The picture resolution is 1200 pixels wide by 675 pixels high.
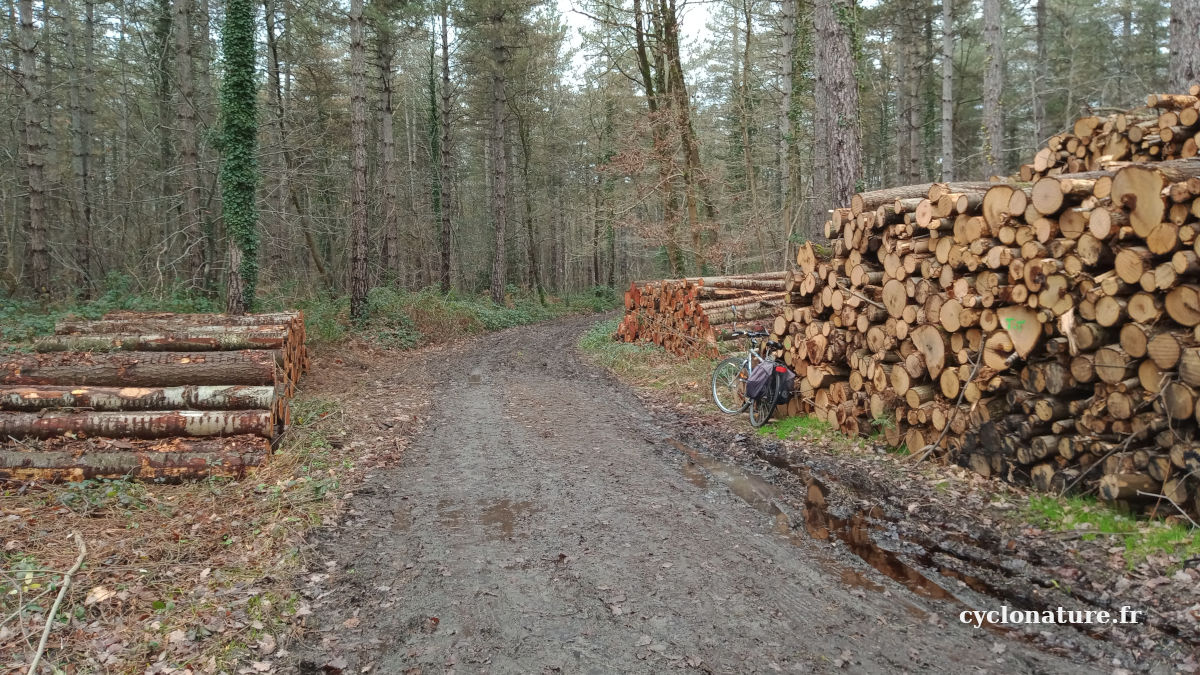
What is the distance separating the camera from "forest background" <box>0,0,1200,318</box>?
13656 mm

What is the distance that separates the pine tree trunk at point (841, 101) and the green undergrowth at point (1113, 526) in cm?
600

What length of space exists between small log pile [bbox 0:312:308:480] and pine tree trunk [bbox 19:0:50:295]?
8831 millimetres

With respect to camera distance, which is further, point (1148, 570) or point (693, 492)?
point (693, 492)

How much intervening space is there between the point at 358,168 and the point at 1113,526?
16169 millimetres

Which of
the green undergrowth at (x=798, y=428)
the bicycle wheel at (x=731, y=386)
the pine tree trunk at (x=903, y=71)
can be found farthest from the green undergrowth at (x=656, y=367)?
the pine tree trunk at (x=903, y=71)

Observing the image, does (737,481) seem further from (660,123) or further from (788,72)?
(788,72)

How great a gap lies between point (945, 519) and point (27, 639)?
592 centimetres

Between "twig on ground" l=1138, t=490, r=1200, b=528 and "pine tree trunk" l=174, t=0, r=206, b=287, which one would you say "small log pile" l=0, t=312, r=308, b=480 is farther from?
"pine tree trunk" l=174, t=0, r=206, b=287

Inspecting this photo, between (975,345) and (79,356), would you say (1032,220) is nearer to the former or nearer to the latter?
(975,345)

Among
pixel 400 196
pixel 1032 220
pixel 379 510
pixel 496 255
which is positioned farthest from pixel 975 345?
pixel 400 196

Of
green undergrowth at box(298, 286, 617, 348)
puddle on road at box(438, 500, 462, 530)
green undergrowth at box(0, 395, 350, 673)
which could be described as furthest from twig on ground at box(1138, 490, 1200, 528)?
green undergrowth at box(298, 286, 617, 348)

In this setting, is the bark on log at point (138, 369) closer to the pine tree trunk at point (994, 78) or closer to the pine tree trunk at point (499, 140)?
the pine tree trunk at point (994, 78)

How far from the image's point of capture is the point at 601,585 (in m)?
4.02

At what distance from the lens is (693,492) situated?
18.9ft
